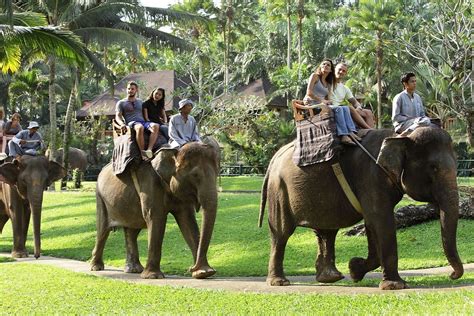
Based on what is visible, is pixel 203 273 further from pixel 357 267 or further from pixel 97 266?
pixel 97 266

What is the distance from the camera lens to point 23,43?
15.7 meters

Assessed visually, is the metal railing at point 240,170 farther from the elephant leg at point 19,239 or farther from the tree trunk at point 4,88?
the elephant leg at point 19,239

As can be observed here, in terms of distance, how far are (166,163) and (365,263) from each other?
328 cm

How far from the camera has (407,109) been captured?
971 centimetres

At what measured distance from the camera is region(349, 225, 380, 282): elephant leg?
9891 millimetres

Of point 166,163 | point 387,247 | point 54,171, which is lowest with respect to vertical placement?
point 387,247

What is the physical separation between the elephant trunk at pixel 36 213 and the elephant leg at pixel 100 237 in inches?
61.9

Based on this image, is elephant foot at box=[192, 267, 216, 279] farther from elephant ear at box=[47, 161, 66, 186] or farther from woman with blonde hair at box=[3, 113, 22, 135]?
woman with blonde hair at box=[3, 113, 22, 135]

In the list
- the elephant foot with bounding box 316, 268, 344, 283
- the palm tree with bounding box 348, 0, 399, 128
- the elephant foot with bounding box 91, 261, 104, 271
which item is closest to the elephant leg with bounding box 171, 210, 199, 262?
the elephant foot with bounding box 91, 261, 104, 271

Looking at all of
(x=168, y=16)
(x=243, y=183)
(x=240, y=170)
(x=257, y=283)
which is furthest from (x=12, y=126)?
(x=240, y=170)

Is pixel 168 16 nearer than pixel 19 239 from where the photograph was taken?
No

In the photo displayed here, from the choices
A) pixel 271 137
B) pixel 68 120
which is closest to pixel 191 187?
pixel 68 120

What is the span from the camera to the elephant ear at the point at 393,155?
29.1ft

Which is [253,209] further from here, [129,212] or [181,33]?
[181,33]
